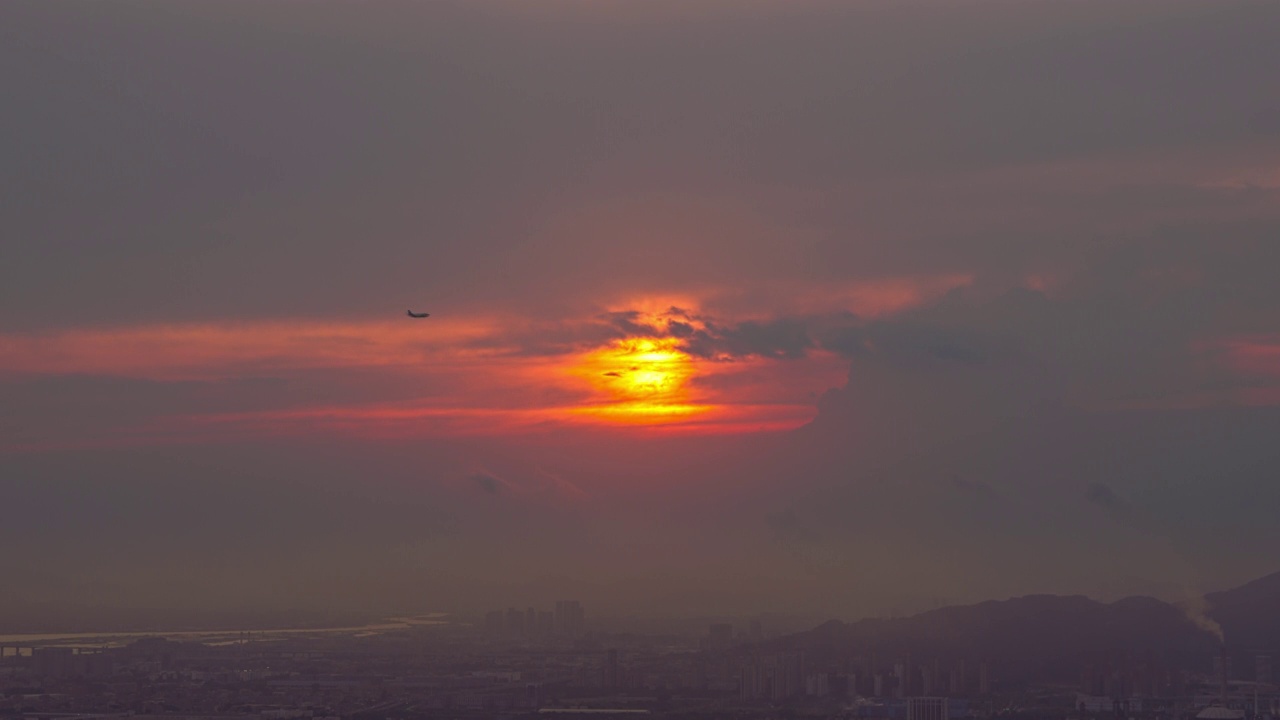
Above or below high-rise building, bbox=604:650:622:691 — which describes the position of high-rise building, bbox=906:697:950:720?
below

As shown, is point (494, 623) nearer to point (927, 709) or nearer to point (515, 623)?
point (515, 623)

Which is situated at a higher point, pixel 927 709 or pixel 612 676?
pixel 612 676

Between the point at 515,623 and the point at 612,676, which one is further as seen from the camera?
the point at 515,623

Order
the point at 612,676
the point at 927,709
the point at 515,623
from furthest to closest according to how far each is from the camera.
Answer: the point at 515,623
the point at 612,676
the point at 927,709

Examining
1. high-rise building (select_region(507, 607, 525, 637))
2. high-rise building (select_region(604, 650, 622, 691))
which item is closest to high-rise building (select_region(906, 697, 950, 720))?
high-rise building (select_region(604, 650, 622, 691))

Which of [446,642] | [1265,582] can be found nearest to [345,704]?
[446,642]

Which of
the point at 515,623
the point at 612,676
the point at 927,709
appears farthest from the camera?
the point at 515,623

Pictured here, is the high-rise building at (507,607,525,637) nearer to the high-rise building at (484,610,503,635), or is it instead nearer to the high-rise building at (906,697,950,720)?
the high-rise building at (484,610,503,635)

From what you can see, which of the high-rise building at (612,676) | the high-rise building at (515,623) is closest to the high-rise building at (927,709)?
the high-rise building at (612,676)

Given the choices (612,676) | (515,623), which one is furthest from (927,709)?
(515,623)

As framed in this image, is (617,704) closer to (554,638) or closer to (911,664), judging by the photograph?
(911,664)
